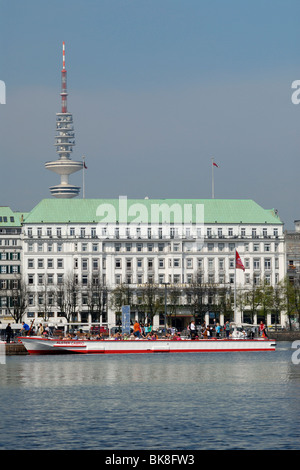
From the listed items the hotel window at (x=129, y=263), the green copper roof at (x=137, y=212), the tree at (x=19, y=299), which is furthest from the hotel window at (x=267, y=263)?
the tree at (x=19, y=299)

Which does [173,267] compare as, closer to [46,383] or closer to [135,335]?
[135,335]

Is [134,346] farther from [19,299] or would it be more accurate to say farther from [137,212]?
[137,212]

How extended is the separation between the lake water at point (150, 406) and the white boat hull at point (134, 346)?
41.1 feet

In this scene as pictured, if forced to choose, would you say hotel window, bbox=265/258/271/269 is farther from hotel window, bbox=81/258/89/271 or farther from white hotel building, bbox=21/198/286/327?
hotel window, bbox=81/258/89/271

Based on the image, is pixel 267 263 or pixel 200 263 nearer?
pixel 200 263

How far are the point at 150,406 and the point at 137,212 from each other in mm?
145917

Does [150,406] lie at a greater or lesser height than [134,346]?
lesser

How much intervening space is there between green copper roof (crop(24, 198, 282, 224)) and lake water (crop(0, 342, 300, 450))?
11376 centimetres

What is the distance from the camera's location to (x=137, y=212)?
19700 centimetres

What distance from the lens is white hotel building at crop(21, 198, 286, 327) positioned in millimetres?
194500

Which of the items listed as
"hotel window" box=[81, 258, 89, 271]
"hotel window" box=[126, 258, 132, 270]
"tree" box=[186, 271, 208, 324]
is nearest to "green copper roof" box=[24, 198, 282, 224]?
"hotel window" box=[81, 258, 89, 271]

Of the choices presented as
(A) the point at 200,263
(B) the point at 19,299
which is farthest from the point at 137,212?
(B) the point at 19,299

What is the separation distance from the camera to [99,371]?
74438 mm
